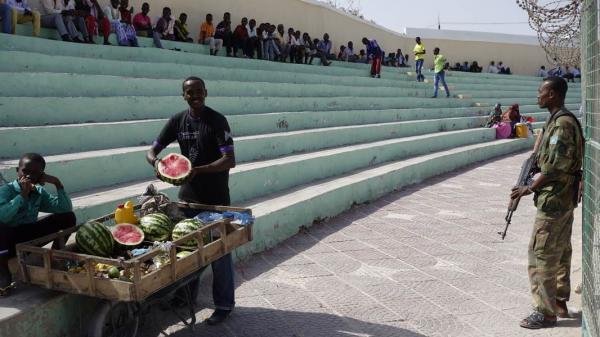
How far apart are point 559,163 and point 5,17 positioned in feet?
24.6

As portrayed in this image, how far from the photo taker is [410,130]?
12641 millimetres

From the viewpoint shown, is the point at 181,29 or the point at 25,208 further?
the point at 181,29

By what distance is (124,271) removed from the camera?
2.75 meters

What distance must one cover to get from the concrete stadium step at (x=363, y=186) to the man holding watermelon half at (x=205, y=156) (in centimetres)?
82

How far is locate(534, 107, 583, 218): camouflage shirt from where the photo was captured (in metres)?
3.77

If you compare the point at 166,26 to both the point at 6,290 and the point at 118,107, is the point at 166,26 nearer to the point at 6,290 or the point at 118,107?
the point at 118,107

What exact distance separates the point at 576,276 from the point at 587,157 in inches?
68.2

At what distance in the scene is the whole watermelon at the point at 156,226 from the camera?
11.1 ft

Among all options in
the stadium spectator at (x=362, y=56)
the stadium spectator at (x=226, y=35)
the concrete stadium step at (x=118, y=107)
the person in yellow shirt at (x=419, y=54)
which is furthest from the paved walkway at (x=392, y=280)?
the stadium spectator at (x=362, y=56)

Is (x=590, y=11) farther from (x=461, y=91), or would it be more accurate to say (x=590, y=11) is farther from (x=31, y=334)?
(x=461, y=91)

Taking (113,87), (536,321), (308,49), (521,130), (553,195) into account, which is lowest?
(536,321)

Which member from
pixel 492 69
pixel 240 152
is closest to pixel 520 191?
pixel 240 152

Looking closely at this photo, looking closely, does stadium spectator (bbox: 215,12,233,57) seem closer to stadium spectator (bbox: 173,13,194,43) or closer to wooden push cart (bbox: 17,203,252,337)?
stadium spectator (bbox: 173,13,194,43)

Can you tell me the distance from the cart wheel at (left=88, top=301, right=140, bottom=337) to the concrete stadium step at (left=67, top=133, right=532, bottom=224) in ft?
3.97
